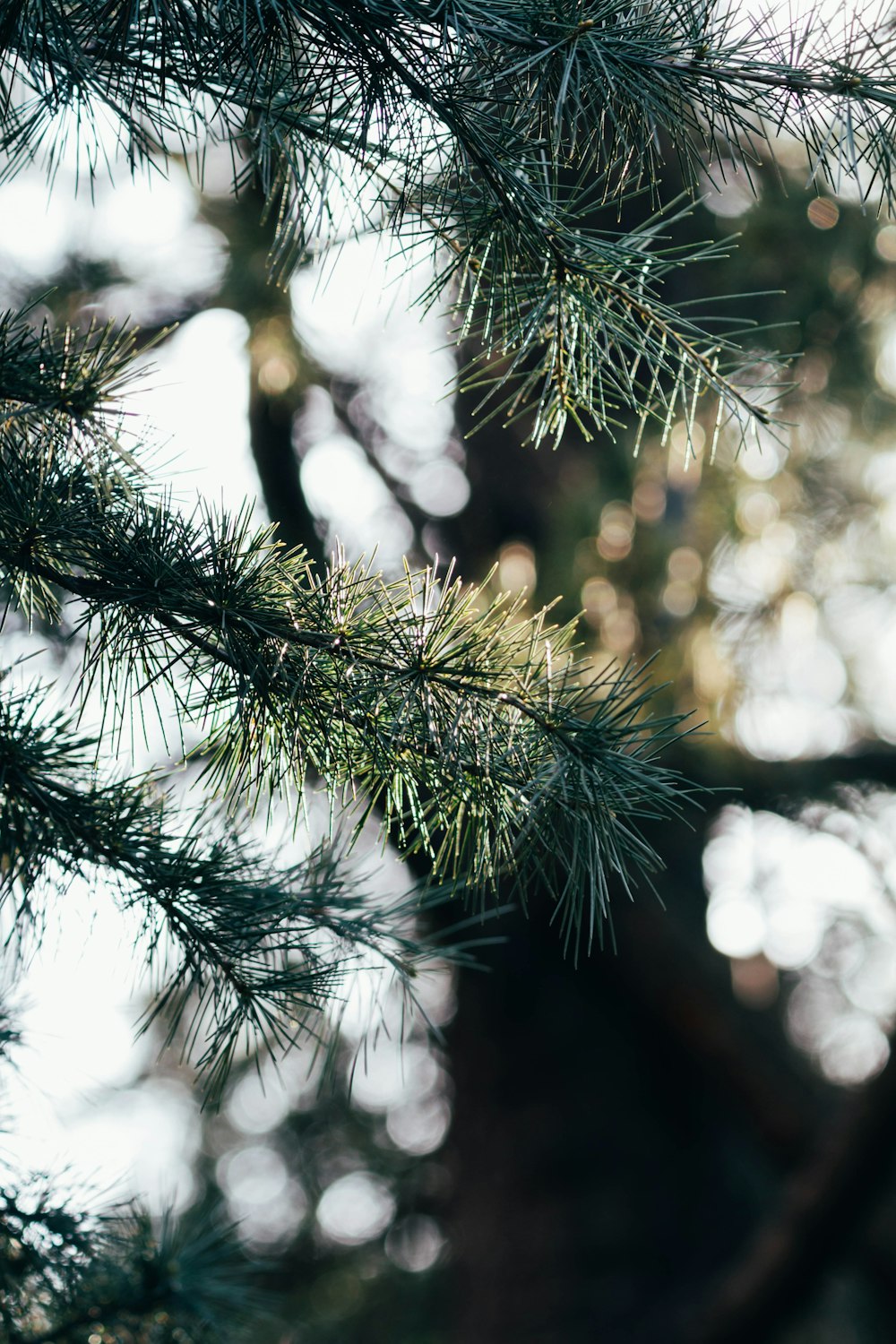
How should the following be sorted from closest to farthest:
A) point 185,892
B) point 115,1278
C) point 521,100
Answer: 1. point 521,100
2. point 185,892
3. point 115,1278

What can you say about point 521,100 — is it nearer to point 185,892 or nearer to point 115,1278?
point 185,892

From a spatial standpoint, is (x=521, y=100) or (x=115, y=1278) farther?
(x=115, y=1278)

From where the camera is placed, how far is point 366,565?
2.69ft

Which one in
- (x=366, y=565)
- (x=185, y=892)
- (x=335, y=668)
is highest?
(x=366, y=565)

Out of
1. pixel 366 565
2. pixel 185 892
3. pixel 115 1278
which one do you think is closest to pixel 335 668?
pixel 366 565

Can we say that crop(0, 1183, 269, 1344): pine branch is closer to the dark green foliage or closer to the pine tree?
the pine tree

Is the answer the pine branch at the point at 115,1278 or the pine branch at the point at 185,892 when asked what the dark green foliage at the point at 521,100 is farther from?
the pine branch at the point at 115,1278

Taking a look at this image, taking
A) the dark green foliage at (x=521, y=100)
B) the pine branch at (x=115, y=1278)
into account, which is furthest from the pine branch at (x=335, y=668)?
the pine branch at (x=115, y=1278)

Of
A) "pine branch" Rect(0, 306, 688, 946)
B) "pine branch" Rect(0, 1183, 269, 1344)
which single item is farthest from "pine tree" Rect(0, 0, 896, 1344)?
"pine branch" Rect(0, 1183, 269, 1344)

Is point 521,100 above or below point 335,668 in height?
above

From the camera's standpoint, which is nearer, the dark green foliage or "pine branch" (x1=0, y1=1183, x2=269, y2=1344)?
the dark green foliage

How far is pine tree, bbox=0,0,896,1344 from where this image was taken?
732 mm

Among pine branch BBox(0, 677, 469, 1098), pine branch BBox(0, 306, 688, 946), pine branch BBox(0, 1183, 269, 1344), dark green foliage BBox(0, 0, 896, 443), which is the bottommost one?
pine branch BBox(0, 1183, 269, 1344)

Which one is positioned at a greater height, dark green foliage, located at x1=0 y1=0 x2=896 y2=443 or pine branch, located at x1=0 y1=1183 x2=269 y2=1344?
dark green foliage, located at x1=0 y1=0 x2=896 y2=443
